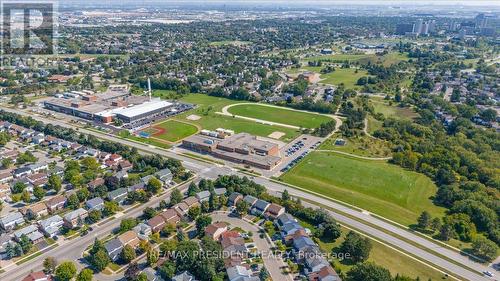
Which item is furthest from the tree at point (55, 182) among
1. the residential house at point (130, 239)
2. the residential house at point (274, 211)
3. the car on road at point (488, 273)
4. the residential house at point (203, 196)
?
the car on road at point (488, 273)

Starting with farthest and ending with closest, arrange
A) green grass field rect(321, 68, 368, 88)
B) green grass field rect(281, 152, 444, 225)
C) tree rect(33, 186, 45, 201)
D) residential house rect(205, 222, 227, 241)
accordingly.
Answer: green grass field rect(321, 68, 368, 88) < green grass field rect(281, 152, 444, 225) < tree rect(33, 186, 45, 201) < residential house rect(205, 222, 227, 241)

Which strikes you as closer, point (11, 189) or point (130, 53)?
point (11, 189)

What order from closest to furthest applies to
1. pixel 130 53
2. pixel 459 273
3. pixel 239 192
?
1. pixel 459 273
2. pixel 239 192
3. pixel 130 53

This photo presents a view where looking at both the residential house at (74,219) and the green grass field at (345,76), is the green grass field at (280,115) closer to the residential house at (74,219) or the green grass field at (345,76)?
the green grass field at (345,76)

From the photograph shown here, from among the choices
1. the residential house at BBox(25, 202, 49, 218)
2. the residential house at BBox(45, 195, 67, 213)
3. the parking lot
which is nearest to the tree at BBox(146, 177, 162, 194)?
the residential house at BBox(45, 195, 67, 213)

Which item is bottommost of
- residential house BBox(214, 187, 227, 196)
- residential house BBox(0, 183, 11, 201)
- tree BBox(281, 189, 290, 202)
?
residential house BBox(0, 183, 11, 201)

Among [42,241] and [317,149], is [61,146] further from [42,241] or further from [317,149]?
[317,149]

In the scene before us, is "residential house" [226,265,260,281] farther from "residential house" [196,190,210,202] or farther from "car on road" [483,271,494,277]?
"car on road" [483,271,494,277]

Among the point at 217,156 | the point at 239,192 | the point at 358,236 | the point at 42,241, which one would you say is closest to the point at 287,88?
the point at 217,156
